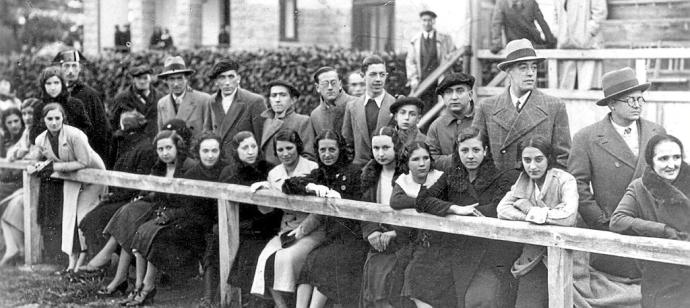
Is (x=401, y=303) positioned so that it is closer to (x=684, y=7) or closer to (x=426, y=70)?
(x=426, y=70)

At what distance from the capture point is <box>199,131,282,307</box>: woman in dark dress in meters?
6.38

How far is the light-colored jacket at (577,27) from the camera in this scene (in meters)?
8.60

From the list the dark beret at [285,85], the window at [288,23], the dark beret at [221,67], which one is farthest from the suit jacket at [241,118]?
the window at [288,23]

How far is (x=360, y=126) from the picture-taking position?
6.82 metres

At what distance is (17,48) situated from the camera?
26531mm

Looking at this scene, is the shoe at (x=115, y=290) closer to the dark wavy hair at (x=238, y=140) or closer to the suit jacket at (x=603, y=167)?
the dark wavy hair at (x=238, y=140)

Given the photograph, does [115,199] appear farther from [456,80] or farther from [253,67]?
[253,67]

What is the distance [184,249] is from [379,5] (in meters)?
8.74

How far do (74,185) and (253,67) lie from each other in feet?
17.4

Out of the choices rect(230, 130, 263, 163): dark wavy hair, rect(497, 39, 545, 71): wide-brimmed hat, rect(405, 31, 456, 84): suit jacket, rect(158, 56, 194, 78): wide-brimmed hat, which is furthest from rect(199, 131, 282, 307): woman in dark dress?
rect(405, 31, 456, 84): suit jacket

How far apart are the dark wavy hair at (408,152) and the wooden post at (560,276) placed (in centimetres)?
112

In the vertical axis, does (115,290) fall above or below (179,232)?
below

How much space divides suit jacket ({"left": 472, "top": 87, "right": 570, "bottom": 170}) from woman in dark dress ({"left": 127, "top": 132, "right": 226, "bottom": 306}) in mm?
2167

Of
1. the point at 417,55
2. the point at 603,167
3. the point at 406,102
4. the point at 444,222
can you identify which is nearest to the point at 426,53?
the point at 417,55
